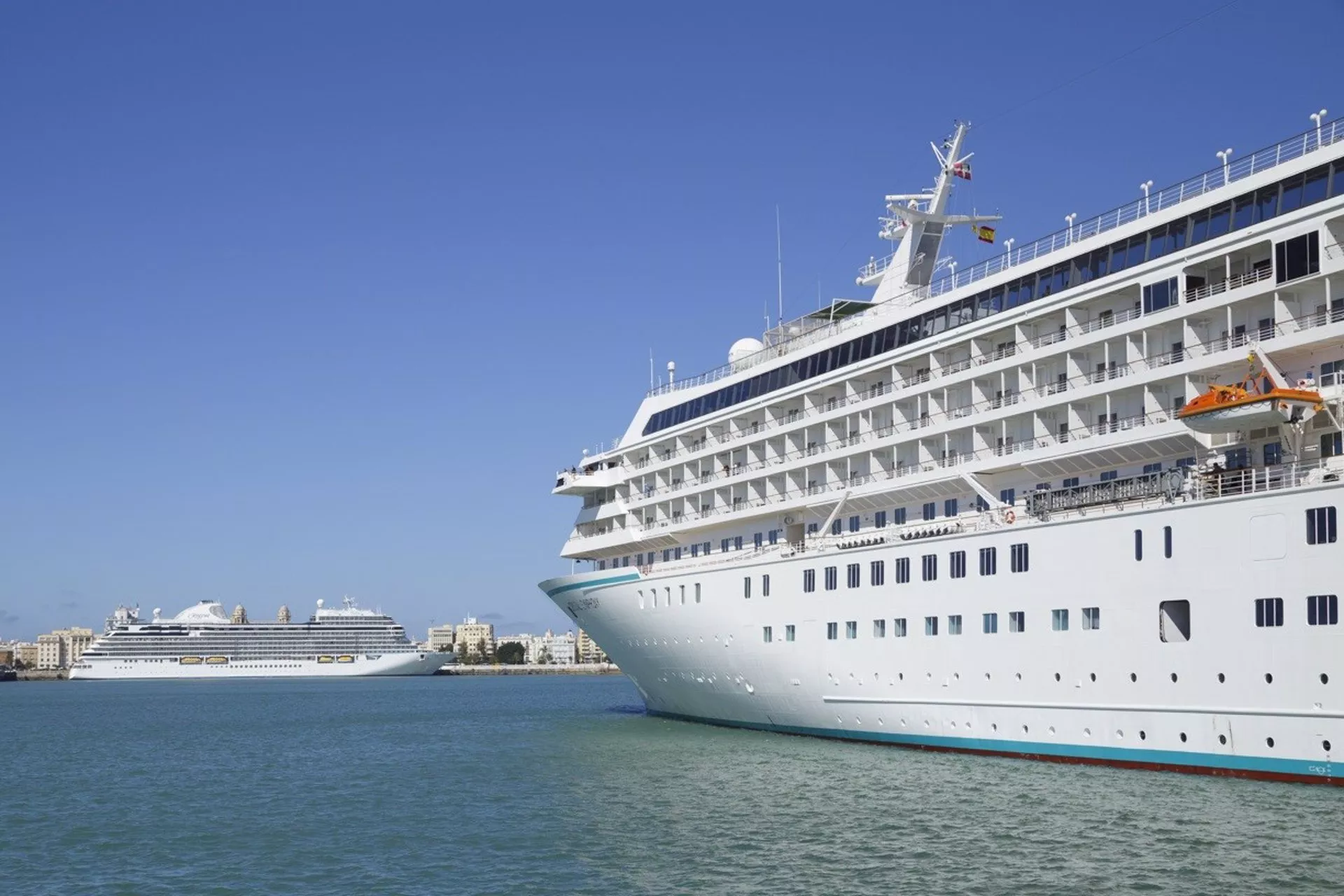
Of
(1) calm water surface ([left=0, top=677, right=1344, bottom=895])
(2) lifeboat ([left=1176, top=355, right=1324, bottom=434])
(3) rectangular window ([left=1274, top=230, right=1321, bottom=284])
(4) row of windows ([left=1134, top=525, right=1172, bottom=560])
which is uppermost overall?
(3) rectangular window ([left=1274, top=230, right=1321, bottom=284])

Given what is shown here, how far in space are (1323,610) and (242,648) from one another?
138877 mm

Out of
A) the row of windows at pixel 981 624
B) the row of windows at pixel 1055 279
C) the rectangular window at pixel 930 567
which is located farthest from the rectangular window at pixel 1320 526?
the rectangular window at pixel 930 567

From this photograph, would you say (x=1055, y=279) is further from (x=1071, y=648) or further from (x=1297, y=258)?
(x=1071, y=648)

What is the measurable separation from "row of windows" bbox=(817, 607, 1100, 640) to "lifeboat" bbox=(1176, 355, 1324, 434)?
4257 millimetres

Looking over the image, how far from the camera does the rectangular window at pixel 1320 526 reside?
22.2 metres

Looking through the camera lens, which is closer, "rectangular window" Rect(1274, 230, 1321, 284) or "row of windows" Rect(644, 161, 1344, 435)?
"rectangular window" Rect(1274, 230, 1321, 284)

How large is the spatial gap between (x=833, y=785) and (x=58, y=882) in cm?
1401

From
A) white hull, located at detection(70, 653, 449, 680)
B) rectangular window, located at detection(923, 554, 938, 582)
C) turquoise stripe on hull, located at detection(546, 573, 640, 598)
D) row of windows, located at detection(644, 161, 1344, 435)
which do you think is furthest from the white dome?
white hull, located at detection(70, 653, 449, 680)

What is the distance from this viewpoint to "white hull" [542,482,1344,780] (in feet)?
73.7

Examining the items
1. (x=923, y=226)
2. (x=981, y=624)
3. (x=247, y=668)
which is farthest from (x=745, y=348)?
(x=247, y=668)

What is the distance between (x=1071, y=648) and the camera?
26250 millimetres

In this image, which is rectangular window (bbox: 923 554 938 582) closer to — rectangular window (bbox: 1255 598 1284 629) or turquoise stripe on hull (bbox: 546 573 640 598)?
rectangular window (bbox: 1255 598 1284 629)

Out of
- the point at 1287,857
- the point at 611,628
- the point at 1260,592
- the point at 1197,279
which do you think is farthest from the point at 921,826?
the point at 611,628

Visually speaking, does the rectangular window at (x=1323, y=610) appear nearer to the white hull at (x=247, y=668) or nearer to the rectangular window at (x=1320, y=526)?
the rectangular window at (x=1320, y=526)
